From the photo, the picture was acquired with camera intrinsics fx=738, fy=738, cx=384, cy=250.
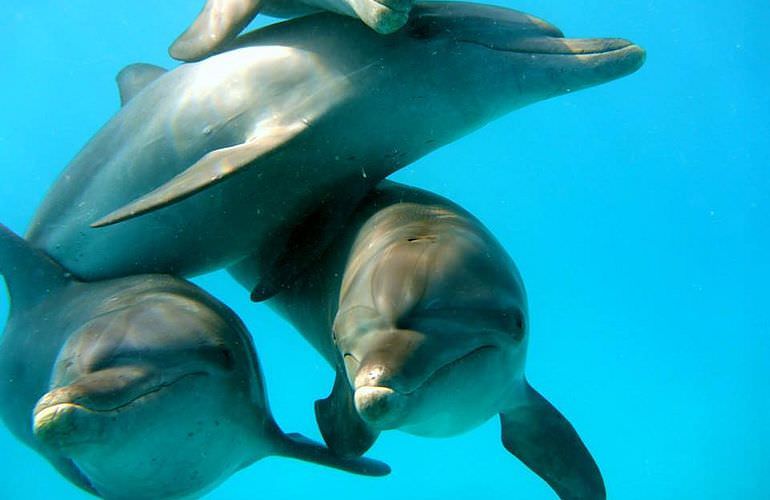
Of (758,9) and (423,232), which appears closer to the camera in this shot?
(423,232)

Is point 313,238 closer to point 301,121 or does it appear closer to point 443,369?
point 301,121

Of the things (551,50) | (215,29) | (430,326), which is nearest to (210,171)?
(215,29)

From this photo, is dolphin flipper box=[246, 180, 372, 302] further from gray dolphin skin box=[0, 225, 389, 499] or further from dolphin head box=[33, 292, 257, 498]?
dolphin head box=[33, 292, 257, 498]

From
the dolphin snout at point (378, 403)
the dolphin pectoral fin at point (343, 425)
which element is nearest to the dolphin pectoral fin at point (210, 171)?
the dolphin pectoral fin at point (343, 425)

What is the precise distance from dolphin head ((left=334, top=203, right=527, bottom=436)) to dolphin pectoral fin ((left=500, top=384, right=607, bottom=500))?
1006mm

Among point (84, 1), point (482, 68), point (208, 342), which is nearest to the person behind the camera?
point (208, 342)

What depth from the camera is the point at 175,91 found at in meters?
4.81

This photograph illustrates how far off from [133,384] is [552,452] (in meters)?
2.89

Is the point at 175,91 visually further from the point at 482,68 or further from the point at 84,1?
the point at 84,1

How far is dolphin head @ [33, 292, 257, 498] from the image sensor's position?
291 centimetres

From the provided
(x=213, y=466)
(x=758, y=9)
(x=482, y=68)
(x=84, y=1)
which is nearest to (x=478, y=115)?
(x=482, y=68)

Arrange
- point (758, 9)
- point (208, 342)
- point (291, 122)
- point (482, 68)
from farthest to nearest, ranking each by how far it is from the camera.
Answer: point (758, 9)
point (482, 68)
point (291, 122)
point (208, 342)

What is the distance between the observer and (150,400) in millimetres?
3102

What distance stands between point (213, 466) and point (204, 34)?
2.73 m
